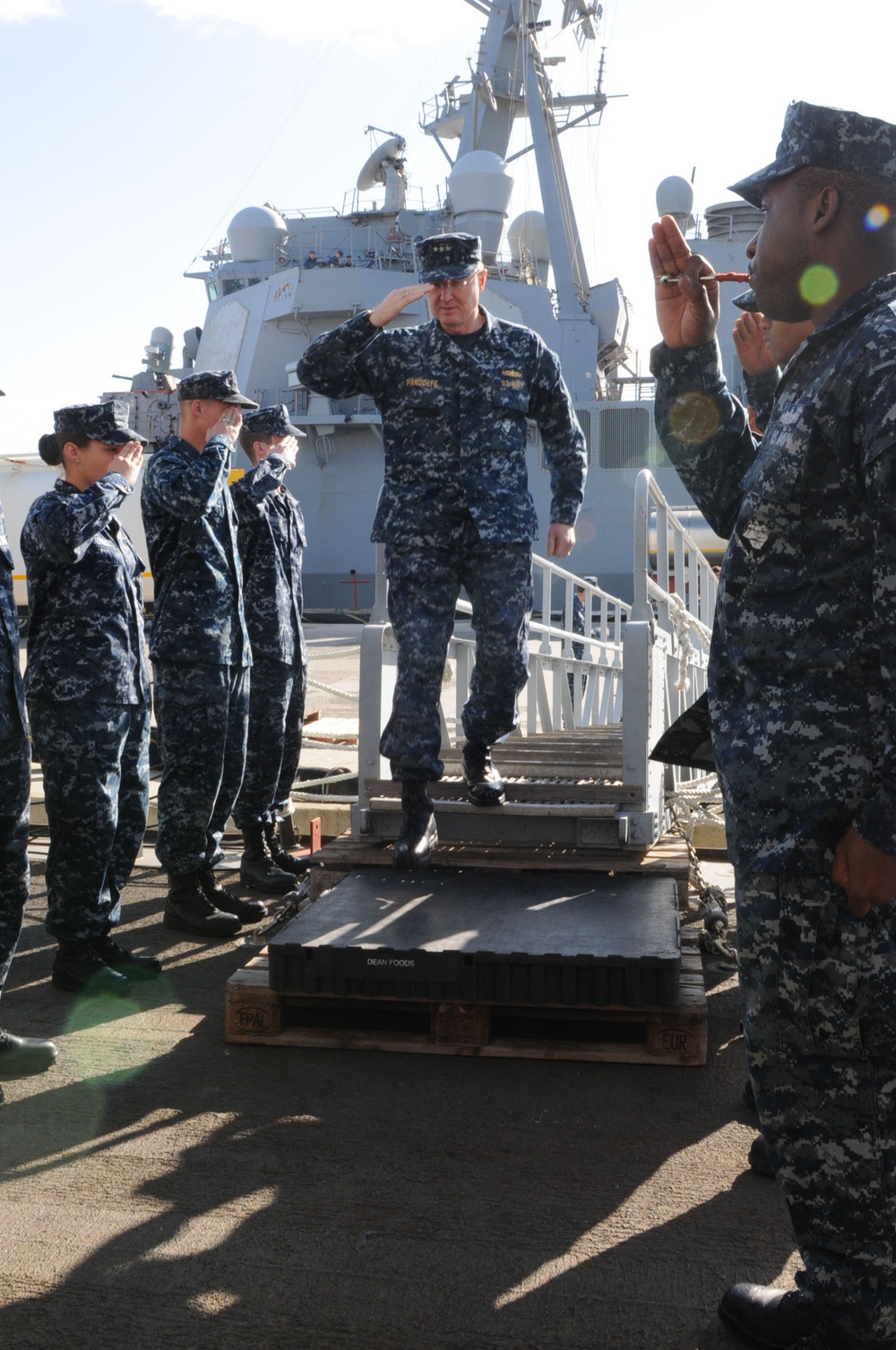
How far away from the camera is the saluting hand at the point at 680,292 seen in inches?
81.0

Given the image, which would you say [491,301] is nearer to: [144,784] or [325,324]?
[325,324]

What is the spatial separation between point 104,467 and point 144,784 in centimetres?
107

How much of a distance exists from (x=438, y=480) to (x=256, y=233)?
31.1m

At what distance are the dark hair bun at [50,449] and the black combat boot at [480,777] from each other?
5.68 ft

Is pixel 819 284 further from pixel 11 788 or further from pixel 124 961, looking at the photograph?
pixel 124 961

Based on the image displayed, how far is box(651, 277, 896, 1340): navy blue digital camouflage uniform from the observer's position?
5.40 ft

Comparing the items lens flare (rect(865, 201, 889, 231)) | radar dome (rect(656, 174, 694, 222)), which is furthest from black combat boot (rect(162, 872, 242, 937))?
radar dome (rect(656, 174, 694, 222))

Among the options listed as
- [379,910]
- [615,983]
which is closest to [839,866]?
[615,983]

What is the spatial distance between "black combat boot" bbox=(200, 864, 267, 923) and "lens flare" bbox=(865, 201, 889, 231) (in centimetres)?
346

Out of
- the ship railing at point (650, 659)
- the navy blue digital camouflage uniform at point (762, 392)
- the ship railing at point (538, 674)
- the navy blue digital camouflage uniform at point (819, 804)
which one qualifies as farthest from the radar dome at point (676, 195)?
the navy blue digital camouflage uniform at point (819, 804)

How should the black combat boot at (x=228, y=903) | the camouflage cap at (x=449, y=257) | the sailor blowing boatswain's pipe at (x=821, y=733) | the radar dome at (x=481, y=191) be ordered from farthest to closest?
the radar dome at (x=481, y=191), the black combat boot at (x=228, y=903), the camouflage cap at (x=449, y=257), the sailor blowing boatswain's pipe at (x=821, y=733)

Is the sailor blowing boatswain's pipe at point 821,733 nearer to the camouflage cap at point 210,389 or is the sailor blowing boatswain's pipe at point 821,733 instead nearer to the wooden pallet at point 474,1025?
the wooden pallet at point 474,1025

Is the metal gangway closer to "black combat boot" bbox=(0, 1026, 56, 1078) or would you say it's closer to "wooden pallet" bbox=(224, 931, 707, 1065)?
"wooden pallet" bbox=(224, 931, 707, 1065)

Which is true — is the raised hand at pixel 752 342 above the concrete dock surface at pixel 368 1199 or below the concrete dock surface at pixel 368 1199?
above
